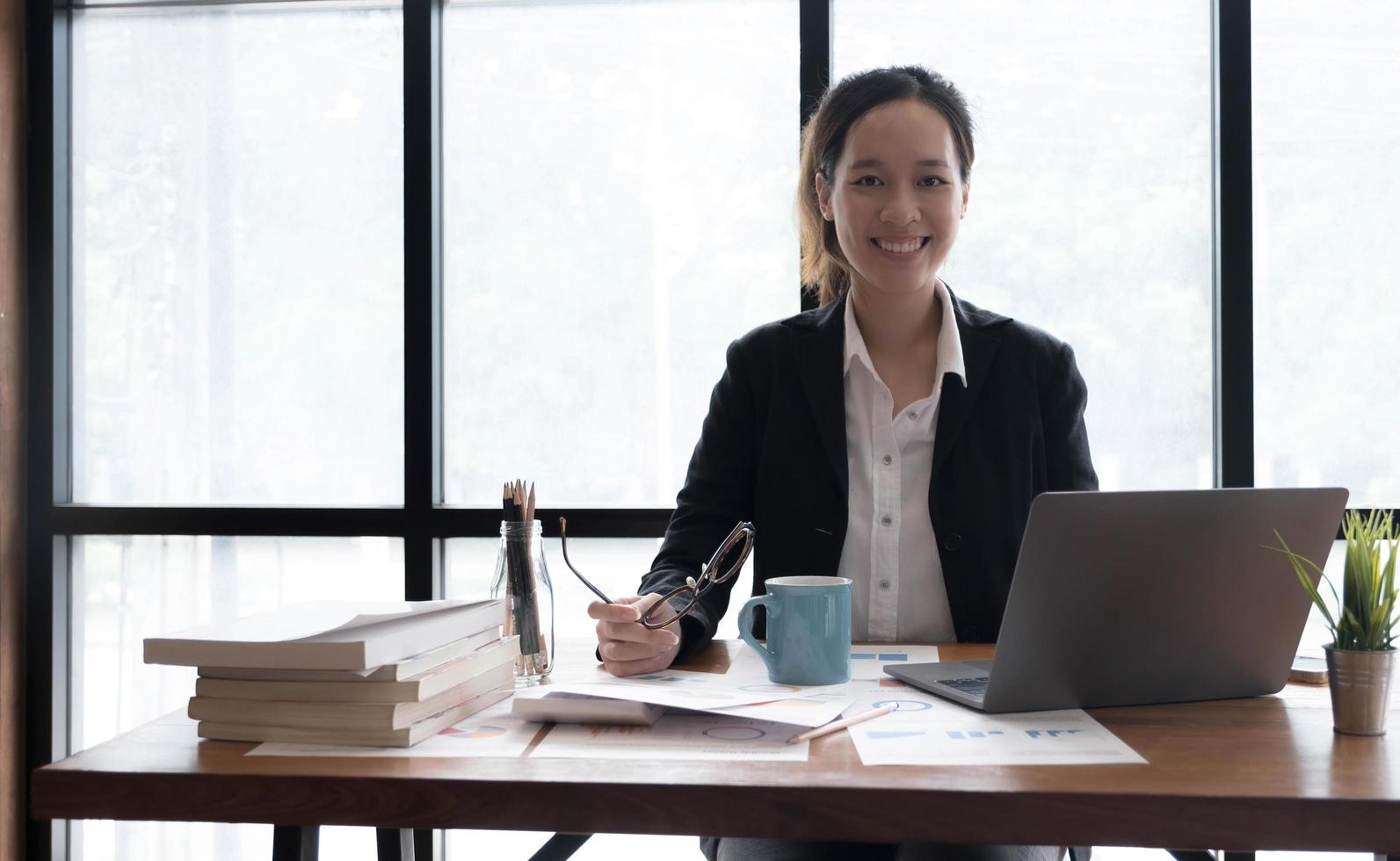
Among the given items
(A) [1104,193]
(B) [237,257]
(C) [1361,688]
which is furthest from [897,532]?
(B) [237,257]

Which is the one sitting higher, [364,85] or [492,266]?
[364,85]

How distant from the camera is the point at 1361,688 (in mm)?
884

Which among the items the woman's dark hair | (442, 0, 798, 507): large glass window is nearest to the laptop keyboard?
the woman's dark hair

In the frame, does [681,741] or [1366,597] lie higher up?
[1366,597]

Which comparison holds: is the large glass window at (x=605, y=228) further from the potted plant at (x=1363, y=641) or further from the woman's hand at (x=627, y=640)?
the potted plant at (x=1363, y=641)

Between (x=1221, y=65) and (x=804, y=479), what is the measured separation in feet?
4.41

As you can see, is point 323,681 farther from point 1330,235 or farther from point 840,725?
point 1330,235

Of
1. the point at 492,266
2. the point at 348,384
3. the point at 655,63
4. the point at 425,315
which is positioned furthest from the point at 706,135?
the point at 348,384

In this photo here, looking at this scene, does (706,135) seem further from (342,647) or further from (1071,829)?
(1071,829)

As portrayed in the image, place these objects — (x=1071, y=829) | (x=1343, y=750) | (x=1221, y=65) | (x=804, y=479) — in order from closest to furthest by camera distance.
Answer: (x=1071, y=829)
(x=1343, y=750)
(x=804, y=479)
(x=1221, y=65)

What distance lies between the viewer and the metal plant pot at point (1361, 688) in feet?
2.89

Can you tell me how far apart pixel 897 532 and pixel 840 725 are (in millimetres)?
673

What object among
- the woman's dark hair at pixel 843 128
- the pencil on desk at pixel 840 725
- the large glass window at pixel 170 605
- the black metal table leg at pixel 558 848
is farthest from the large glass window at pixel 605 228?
the pencil on desk at pixel 840 725

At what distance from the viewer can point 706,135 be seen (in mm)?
2334
